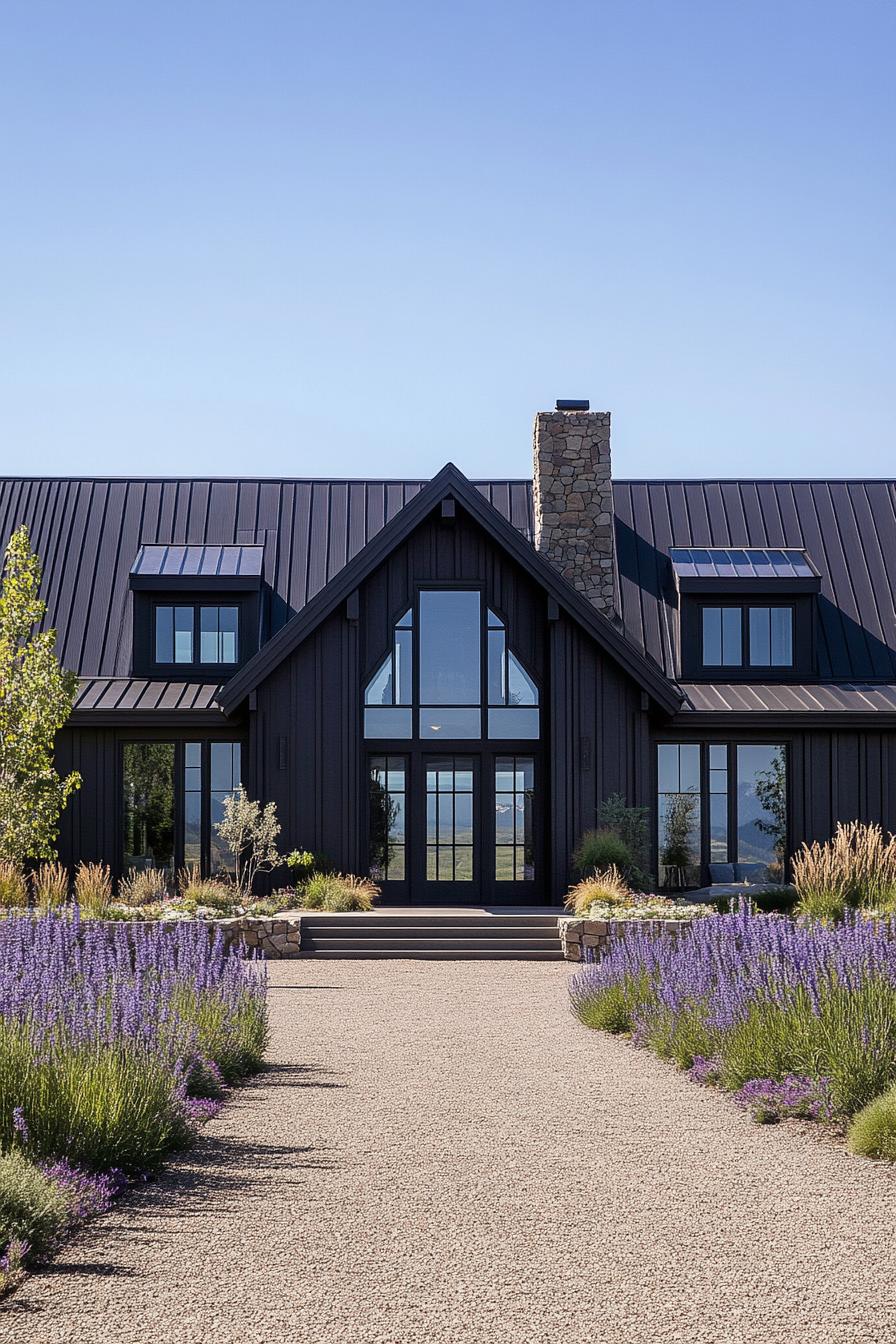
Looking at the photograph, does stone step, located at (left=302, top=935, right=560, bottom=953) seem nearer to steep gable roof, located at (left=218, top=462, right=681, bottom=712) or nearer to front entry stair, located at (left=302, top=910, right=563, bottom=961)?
front entry stair, located at (left=302, top=910, right=563, bottom=961)

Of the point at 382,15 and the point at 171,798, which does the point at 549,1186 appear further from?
the point at 171,798

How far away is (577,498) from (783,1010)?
14.8 meters

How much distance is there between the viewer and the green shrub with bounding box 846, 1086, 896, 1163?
7438 millimetres

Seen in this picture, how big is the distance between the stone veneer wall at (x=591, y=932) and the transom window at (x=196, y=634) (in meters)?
7.96

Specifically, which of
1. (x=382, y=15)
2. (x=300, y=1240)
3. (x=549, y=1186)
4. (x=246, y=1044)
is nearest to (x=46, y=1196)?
(x=300, y=1240)

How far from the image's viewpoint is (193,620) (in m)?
22.9

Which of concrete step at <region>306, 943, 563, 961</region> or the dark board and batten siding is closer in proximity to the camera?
concrete step at <region>306, 943, 563, 961</region>

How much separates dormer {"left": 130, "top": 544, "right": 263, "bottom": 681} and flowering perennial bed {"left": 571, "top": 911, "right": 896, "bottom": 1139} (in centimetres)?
1309

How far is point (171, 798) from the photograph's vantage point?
21.7m

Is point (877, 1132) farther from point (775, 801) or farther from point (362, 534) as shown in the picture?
point (362, 534)

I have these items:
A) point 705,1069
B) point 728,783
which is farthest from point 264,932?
point 705,1069

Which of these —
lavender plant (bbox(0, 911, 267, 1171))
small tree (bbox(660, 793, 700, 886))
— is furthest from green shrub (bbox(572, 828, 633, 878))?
lavender plant (bbox(0, 911, 267, 1171))

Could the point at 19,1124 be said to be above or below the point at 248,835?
below

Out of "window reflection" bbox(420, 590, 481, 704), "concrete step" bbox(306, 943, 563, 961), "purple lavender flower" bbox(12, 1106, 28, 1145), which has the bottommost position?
"concrete step" bbox(306, 943, 563, 961)
